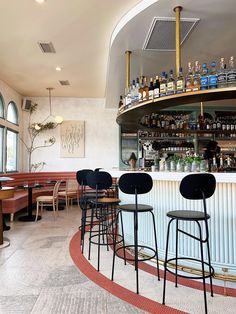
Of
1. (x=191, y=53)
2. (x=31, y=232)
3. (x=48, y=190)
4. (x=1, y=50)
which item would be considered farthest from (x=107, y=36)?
(x=48, y=190)

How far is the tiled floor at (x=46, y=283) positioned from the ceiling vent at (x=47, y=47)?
3360 millimetres

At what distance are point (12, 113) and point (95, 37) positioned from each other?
4.37m

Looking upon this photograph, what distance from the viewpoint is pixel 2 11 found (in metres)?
3.66

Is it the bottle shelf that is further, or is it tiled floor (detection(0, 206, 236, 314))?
the bottle shelf

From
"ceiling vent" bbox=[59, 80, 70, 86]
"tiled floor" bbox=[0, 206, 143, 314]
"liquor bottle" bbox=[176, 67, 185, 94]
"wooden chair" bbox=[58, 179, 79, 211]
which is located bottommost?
"tiled floor" bbox=[0, 206, 143, 314]

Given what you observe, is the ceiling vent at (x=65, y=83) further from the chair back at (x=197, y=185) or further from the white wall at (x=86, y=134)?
the chair back at (x=197, y=185)

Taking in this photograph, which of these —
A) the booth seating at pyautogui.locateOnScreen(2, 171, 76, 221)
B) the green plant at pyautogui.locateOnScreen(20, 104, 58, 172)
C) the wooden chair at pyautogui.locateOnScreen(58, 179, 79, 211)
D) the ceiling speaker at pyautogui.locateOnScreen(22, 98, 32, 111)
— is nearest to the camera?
the booth seating at pyautogui.locateOnScreen(2, 171, 76, 221)

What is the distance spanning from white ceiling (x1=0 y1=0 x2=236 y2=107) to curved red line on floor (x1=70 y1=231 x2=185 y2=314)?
10.3 feet

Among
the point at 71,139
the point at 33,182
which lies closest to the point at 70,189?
the point at 33,182

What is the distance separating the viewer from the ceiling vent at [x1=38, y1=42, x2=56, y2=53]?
4.61 m

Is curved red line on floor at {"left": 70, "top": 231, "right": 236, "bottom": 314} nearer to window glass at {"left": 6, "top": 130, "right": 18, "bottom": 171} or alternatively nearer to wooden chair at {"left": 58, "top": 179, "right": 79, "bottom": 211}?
Result: wooden chair at {"left": 58, "top": 179, "right": 79, "bottom": 211}

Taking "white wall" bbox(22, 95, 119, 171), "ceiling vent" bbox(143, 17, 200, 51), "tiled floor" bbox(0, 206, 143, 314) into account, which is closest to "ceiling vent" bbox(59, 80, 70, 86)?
"white wall" bbox(22, 95, 119, 171)

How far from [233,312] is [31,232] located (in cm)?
366

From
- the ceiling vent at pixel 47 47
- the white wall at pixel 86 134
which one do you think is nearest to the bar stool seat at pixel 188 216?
the ceiling vent at pixel 47 47
